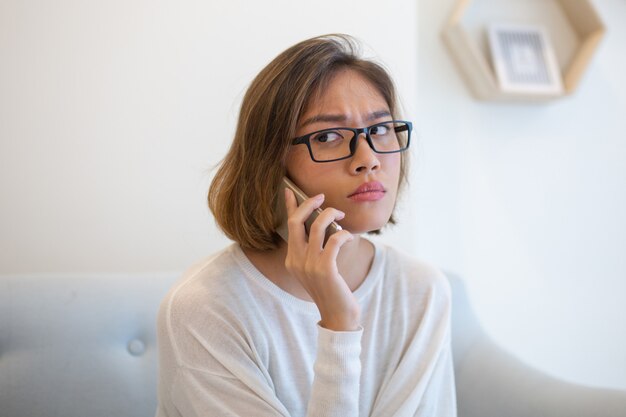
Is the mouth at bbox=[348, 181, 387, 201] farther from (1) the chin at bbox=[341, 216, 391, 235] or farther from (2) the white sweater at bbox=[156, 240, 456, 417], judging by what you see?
(2) the white sweater at bbox=[156, 240, 456, 417]

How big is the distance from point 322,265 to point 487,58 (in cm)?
138

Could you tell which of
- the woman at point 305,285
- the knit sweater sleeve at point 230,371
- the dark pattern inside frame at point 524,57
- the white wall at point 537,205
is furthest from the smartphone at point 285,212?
the dark pattern inside frame at point 524,57

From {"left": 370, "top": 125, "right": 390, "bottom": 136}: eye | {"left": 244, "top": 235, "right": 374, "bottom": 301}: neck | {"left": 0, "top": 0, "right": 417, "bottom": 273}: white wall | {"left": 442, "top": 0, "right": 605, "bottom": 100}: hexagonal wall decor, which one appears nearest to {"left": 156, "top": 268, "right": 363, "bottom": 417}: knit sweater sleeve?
{"left": 244, "top": 235, "right": 374, "bottom": 301}: neck

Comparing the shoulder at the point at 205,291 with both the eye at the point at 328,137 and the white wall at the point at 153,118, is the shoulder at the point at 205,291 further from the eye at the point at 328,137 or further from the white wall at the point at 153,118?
the white wall at the point at 153,118

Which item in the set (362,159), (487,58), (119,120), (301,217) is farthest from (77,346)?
(487,58)

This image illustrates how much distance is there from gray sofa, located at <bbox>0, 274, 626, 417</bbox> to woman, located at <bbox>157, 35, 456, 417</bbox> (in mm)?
232

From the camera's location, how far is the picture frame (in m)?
2.03

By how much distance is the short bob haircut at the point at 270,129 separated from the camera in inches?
43.4

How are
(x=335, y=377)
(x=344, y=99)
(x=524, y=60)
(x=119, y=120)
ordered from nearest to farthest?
(x=335, y=377) → (x=344, y=99) → (x=119, y=120) → (x=524, y=60)

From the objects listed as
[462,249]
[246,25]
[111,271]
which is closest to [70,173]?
[111,271]

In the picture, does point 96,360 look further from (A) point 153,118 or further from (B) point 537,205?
(B) point 537,205

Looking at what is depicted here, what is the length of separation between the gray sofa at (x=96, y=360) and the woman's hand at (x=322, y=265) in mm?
535

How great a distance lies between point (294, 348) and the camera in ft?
3.74

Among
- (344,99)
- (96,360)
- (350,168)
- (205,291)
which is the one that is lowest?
(96,360)
